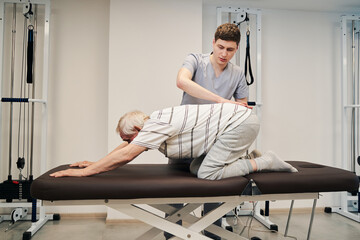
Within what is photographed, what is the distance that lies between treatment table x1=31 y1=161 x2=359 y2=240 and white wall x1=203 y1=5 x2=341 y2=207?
1.71 metres

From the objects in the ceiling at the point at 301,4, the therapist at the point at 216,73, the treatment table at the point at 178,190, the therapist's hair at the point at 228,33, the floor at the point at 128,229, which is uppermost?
the ceiling at the point at 301,4

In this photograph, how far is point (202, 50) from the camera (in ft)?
9.68

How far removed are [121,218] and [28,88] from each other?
4.83 feet

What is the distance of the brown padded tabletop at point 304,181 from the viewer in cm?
129

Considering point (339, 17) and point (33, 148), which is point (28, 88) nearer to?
point (33, 148)

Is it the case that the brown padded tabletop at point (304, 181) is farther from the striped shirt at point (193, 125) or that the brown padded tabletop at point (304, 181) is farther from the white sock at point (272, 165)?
the striped shirt at point (193, 125)

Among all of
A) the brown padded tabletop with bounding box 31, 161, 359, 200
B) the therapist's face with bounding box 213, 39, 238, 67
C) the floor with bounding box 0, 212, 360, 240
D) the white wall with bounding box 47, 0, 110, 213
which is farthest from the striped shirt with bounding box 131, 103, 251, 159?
the white wall with bounding box 47, 0, 110, 213

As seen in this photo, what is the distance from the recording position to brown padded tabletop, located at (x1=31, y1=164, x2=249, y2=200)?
1.17 meters

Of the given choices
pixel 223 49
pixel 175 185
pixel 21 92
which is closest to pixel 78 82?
pixel 21 92

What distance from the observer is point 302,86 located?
10.2 ft

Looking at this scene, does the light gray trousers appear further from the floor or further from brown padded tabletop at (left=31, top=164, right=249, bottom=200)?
the floor

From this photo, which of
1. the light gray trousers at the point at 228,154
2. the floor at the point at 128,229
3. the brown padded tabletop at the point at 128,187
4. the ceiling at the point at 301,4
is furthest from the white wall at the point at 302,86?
the brown padded tabletop at the point at 128,187

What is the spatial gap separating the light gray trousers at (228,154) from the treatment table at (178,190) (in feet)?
0.15

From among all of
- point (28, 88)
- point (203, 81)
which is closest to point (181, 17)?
point (203, 81)
